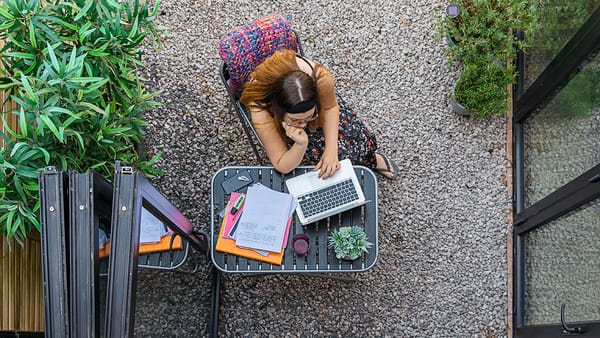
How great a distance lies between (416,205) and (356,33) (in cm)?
111

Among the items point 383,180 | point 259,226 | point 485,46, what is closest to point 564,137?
point 485,46

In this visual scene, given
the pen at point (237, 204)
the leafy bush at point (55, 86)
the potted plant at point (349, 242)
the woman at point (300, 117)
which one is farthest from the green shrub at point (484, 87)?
the leafy bush at point (55, 86)

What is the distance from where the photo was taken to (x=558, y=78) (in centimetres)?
266

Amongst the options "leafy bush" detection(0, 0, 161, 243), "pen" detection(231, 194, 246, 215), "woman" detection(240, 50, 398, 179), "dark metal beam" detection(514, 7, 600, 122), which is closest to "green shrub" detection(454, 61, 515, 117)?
"dark metal beam" detection(514, 7, 600, 122)

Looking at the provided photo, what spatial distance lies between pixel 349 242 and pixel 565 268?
1015 mm

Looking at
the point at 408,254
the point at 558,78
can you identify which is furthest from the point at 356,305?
the point at 558,78

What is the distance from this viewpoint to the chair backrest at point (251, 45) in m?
2.49

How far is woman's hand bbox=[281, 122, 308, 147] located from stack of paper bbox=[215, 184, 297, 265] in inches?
10.0

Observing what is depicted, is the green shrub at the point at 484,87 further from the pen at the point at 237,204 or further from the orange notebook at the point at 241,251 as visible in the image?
the pen at the point at 237,204

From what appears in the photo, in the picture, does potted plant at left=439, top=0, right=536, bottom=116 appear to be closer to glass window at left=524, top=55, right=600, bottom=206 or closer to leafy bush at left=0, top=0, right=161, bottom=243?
glass window at left=524, top=55, right=600, bottom=206

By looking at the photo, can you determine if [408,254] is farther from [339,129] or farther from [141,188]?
[141,188]

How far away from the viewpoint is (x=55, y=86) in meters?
1.96

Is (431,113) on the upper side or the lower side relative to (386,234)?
upper

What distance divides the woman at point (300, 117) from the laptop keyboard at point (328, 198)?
8 centimetres
